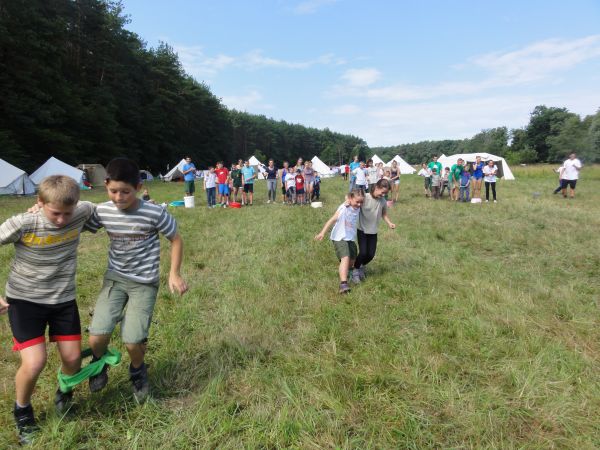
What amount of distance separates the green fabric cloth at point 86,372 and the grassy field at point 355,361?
0.72 ft

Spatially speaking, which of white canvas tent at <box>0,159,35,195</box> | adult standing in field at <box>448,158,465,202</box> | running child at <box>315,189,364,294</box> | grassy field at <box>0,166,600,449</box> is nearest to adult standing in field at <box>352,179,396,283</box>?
running child at <box>315,189,364,294</box>

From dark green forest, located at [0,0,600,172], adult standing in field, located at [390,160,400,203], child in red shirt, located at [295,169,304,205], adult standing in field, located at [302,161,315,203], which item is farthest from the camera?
dark green forest, located at [0,0,600,172]

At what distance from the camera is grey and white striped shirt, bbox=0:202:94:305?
240 centimetres

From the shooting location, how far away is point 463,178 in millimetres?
15273

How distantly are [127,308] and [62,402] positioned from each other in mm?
765

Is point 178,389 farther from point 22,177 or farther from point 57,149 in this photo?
point 57,149

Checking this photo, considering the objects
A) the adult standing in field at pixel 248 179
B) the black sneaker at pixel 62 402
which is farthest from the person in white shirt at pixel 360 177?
the black sneaker at pixel 62 402

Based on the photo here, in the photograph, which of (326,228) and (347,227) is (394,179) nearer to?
(347,227)

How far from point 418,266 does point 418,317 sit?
2.23m

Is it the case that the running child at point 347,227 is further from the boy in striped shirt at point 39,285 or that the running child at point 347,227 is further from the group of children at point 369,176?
the group of children at point 369,176

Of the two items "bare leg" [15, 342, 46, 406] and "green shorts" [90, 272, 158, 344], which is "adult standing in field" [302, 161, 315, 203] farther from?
"bare leg" [15, 342, 46, 406]

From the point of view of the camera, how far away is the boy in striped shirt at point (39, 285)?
7.80 ft

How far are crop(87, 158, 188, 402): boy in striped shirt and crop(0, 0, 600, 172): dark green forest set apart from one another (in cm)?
2889

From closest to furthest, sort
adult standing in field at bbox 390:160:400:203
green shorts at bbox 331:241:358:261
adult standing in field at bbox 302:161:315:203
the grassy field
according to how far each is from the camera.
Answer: the grassy field < green shorts at bbox 331:241:358:261 < adult standing in field at bbox 390:160:400:203 < adult standing in field at bbox 302:161:315:203
